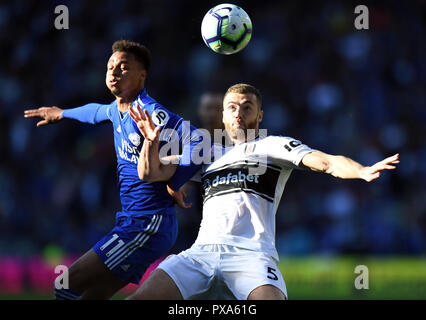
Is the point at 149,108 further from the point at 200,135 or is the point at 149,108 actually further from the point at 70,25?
the point at 70,25

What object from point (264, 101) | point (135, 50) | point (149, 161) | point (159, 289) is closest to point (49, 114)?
point (135, 50)

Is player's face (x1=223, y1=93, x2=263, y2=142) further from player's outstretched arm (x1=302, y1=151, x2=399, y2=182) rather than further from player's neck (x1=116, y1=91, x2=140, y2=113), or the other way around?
player's neck (x1=116, y1=91, x2=140, y2=113)

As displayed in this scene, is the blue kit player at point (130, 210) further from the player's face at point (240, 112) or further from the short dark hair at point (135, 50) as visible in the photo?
the player's face at point (240, 112)

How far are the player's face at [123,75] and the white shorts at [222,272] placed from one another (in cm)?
163

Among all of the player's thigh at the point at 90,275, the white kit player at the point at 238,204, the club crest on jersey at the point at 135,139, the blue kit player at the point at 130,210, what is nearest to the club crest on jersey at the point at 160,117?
the blue kit player at the point at 130,210

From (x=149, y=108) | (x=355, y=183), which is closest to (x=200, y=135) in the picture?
(x=149, y=108)

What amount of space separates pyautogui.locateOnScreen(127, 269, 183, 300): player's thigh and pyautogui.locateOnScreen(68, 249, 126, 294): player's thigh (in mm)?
864

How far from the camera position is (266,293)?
12.5ft

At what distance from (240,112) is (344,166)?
1.00 meters

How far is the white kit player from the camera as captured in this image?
394cm

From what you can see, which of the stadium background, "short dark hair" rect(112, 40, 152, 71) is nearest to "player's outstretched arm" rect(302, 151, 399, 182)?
"short dark hair" rect(112, 40, 152, 71)

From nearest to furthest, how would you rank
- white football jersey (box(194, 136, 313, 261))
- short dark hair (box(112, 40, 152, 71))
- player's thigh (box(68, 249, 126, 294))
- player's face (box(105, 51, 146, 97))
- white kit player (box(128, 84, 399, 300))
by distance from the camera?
white kit player (box(128, 84, 399, 300))
white football jersey (box(194, 136, 313, 261))
player's thigh (box(68, 249, 126, 294))
player's face (box(105, 51, 146, 97))
short dark hair (box(112, 40, 152, 71))

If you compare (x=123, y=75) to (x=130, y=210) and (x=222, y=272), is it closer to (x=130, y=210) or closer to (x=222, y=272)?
(x=130, y=210)
